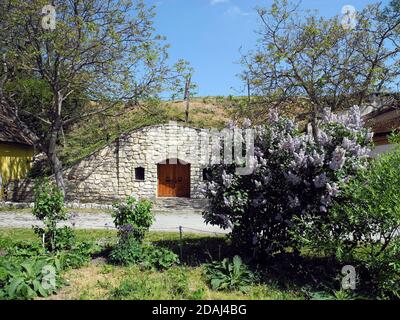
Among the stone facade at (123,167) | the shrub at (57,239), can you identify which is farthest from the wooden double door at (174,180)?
the shrub at (57,239)

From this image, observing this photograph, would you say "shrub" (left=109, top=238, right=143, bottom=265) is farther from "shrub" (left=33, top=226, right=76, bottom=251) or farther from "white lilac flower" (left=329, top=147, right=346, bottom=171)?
"white lilac flower" (left=329, top=147, right=346, bottom=171)

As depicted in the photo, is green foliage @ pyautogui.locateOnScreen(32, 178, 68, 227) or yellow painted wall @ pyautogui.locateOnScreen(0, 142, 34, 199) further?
yellow painted wall @ pyautogui.locateOnScreen(0, 142, 34, 199)

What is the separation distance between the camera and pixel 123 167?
68.2ft

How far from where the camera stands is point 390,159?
21.2ft

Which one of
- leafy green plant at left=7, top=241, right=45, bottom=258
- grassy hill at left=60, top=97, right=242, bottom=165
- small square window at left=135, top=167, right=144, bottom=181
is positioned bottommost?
leafy green plant at left=7, top=241, right=45, bottom=258

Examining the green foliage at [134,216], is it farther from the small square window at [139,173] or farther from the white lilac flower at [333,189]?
the small square window at [139,173]

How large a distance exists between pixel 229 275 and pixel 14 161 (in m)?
18.6

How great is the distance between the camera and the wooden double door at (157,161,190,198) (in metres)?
21.3

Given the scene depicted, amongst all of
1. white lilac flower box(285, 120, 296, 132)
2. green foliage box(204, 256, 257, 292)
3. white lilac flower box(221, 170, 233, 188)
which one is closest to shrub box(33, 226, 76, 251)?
green foliage box(204, 256, 257, 292)

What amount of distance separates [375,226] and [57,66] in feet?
49.5

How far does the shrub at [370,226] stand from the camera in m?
6.14

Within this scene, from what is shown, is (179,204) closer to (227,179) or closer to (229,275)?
(227,179)

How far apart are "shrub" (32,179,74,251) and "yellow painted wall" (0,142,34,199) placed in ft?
42.6
